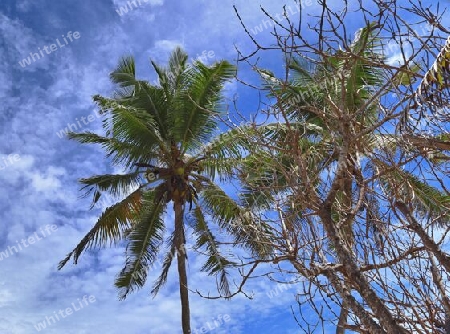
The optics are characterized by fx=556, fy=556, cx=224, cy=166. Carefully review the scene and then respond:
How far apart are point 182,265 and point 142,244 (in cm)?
129

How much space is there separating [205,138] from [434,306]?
1068cm

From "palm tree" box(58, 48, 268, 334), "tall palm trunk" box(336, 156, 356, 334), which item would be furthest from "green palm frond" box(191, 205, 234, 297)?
"tall palm trunk" box(336, 156, 356, 334)

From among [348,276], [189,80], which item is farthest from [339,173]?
[189,80]

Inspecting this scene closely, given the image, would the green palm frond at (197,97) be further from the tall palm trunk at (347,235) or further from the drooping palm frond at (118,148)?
the tall palm trunk at (347,235)

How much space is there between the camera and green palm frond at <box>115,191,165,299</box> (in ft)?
46.1

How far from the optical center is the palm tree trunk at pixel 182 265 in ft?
43.6

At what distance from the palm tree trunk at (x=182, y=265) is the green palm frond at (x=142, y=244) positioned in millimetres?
580

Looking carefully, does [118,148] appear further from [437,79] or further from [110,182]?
[437,79]

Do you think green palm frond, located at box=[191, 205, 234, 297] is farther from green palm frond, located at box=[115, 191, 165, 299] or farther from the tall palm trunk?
the tall palm trunk

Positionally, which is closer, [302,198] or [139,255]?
[302,198]

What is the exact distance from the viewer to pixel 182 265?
13.6m

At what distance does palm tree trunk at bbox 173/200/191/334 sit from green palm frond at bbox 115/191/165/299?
0.58 metres

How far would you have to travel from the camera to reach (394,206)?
4223 millimetres

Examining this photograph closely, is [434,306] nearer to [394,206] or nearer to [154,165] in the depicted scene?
[394,206]
